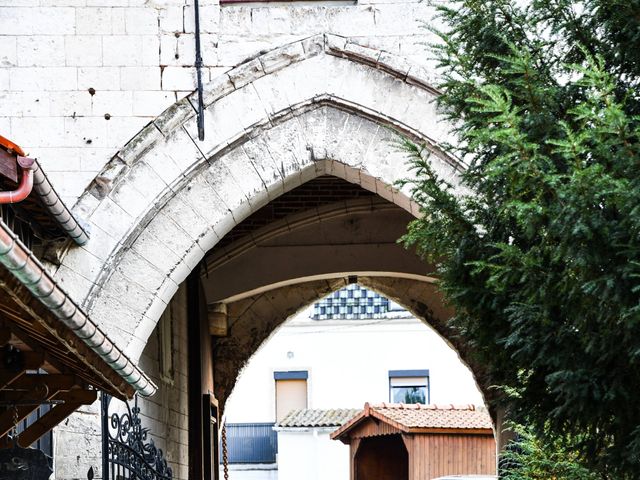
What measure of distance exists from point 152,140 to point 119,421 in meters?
1.92

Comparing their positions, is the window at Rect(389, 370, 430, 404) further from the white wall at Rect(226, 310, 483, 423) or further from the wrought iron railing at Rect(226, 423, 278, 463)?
the wrought iron railing at Rect(226, 423, 278, 463)

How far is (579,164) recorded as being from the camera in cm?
500

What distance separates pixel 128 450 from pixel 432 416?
13149 mm

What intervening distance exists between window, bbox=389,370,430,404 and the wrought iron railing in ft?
9.29

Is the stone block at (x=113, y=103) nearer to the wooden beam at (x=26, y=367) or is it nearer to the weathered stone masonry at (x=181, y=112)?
the weathered stone masonry at (x=181, y=112)

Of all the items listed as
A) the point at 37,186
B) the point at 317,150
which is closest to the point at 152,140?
the point at 317,150

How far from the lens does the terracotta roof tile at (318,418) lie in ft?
96.3

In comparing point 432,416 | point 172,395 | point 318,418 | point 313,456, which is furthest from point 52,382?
point 313,456

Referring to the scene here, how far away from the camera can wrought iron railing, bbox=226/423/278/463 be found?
104 ft

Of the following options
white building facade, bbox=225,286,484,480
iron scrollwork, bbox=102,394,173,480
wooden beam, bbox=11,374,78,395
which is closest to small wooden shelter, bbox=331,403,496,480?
white building facade, bbox=225,286,484,480

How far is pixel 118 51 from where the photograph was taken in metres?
9.33

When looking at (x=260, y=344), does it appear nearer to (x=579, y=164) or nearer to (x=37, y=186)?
(x=37, y=186)

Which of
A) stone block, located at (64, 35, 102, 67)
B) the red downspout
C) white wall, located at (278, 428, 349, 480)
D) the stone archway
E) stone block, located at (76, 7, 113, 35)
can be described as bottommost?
white wall, located at (278, 428, 349, 480)

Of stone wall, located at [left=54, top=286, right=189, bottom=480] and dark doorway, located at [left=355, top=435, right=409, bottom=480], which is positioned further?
dark doorway, located at [left=355, top=435, right=409, bottom=480]
